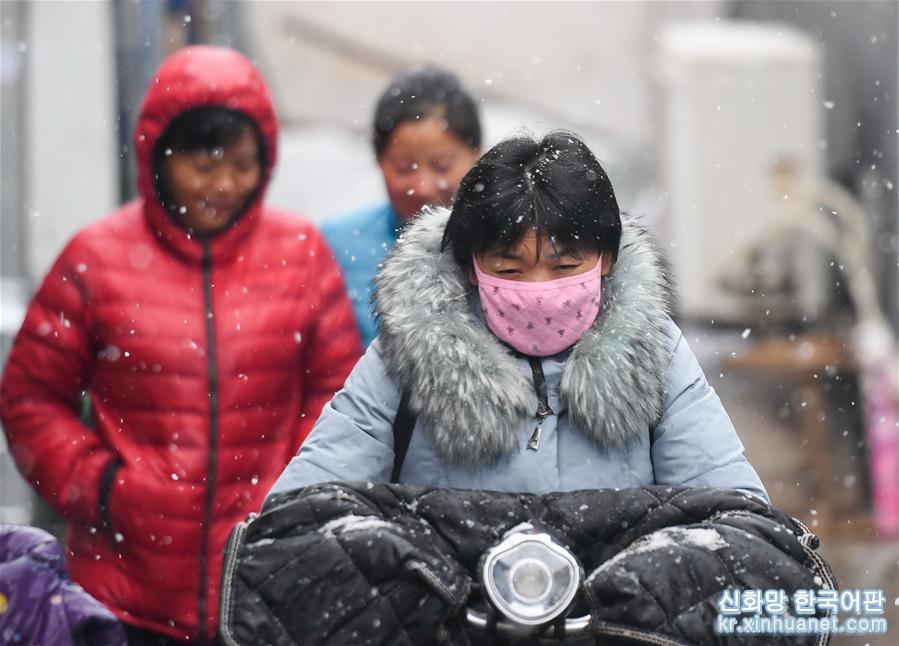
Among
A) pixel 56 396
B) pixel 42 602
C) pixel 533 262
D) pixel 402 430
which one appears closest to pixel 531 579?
pixel 402 430

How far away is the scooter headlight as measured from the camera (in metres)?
2.52

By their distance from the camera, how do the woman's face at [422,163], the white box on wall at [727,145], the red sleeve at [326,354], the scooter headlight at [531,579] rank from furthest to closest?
1. the white box on wall at [727,145]
2. the woman's face at [422,163]
3. the red sleeve at [326,354]
4. the scooter headlight at [531,579]

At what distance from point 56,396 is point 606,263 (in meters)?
1.69

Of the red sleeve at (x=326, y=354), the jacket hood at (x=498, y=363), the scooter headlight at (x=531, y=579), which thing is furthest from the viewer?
the red sleeve at (x=326, y=354)

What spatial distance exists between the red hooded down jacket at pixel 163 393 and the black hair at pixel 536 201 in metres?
1.14

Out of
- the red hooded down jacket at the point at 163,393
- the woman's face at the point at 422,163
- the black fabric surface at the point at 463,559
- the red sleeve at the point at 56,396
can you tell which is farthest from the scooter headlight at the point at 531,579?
the woman's face at the point at 422,163

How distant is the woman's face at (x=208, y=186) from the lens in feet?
13.2

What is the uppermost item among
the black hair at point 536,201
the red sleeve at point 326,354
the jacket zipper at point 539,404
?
the black hair at point 536,201

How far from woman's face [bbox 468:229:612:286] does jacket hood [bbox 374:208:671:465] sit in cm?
11

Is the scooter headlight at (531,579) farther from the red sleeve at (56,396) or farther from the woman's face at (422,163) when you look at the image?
the woman's face at (422,163)

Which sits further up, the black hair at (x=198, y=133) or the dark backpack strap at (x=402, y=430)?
the black hair at (x=198, y=133)

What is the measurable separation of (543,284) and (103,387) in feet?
5.07

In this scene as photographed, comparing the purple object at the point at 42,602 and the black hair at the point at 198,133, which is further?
the black hair at the point at 198,133

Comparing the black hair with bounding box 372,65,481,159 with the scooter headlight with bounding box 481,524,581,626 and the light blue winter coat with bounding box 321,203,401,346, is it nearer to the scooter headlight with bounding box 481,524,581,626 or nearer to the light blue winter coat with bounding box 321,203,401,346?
the light blue winter coat with bounding box 321,203,401,346
